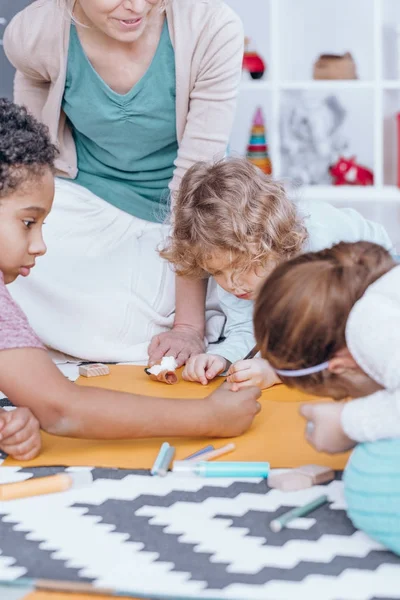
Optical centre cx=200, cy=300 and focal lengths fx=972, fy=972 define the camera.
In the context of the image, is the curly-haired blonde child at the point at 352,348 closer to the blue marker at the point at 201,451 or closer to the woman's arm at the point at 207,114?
the blue marker at the point at 201,451

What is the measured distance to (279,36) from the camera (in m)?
3.69

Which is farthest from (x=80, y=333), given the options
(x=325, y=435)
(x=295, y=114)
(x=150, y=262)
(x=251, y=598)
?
(x=295, y=114)

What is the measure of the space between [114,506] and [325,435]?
0.84ft

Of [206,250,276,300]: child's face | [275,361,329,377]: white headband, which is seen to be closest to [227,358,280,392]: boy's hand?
[206,250,276,300]: child's face

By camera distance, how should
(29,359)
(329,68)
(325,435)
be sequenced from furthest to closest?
(329,68)
(29,359)
(325,435)

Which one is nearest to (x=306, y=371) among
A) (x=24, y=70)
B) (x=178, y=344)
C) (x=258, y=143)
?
(x=178, y=344)

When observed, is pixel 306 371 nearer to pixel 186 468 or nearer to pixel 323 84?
pixel 186 468

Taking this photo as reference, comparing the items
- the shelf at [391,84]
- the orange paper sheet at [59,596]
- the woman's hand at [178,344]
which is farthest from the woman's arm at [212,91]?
the shelf at [391,84]

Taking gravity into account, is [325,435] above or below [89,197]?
below

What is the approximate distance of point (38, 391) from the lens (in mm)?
1178

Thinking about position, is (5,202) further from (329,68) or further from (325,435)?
(329,68)

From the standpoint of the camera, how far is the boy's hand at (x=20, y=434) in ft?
3.94

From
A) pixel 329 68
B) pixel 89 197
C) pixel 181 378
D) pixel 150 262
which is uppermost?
pixel 329 68

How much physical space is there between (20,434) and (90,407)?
10 centimetres
